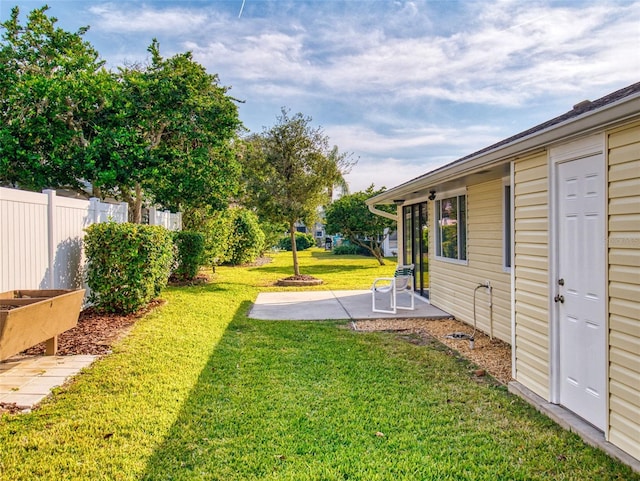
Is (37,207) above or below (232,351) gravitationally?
above

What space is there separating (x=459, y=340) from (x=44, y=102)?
9.73 m

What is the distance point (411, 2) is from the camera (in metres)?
8.98

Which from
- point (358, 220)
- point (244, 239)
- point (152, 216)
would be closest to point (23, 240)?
point (152, 216)

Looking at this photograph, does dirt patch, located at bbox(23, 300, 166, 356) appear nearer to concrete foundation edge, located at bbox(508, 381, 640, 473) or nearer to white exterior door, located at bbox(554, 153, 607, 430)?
concrete foundation edge, located at bbox(508, 381, 640, 473)

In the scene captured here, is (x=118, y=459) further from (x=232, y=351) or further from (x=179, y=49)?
(x=179, y=49)

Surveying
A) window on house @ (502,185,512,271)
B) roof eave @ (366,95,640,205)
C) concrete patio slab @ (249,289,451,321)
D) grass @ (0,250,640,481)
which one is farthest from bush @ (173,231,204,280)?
window on house @ (502,185,512,271)

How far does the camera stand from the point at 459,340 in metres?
6.55

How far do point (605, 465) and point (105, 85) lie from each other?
36.1ft

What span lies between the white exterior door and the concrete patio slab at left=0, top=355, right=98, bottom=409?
15.4 feet

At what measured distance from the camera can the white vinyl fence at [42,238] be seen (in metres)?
5.48

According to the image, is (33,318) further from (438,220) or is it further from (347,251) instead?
(347,251)

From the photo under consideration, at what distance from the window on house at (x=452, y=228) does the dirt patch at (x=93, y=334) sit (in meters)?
5.86

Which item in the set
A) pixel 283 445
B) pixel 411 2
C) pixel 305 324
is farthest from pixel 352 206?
pixel 283 445

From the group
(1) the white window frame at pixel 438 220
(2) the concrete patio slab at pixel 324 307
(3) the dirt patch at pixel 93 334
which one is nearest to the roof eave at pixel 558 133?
(1) the white window frame at pixel 438 220
